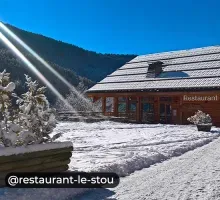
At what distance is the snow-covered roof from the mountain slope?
163ft

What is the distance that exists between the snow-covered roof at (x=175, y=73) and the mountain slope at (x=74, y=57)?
49682 mm

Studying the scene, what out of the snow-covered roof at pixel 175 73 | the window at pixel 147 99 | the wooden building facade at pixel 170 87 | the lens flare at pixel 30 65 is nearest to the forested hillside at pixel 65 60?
the lens flare at pixel 30 65

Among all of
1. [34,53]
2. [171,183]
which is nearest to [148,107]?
[171,183]

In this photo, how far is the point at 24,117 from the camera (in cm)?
538

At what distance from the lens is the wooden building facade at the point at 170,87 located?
21469 millimetres

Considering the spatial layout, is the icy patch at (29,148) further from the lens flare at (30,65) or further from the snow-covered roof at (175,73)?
the lens flare at (30,65)

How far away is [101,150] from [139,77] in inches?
712

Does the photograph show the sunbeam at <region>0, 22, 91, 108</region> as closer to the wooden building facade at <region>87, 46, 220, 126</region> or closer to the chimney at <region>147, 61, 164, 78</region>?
the wooden building facade at <region>87, 46, 220, 126</region>

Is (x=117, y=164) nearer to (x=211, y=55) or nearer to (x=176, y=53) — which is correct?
(x=211, y=55)

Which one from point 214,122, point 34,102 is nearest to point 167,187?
point 34,102

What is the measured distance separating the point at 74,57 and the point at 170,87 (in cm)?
6557

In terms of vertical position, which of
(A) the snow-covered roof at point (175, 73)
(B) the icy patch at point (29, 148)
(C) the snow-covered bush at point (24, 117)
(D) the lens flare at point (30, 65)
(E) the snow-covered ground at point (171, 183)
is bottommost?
(E) the snow-covered ground at point (171, 183)

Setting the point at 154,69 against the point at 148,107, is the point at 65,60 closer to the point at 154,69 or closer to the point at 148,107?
the point at 154,69

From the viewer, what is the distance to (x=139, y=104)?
25312mm
